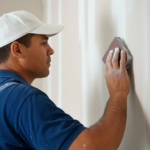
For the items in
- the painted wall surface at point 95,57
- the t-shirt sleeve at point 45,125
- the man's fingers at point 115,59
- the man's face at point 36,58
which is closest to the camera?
the t-shirt sleeve at point 45,125

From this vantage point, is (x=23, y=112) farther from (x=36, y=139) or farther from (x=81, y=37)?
(x=81, y=37)

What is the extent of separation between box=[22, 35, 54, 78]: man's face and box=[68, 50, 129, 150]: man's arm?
37 cm

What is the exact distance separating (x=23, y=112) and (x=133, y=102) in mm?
521

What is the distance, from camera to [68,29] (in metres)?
1.66

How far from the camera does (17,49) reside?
42.8 inches

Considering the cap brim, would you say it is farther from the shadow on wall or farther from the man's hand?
the shadow on wall

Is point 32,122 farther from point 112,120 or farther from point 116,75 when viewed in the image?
point 116,75

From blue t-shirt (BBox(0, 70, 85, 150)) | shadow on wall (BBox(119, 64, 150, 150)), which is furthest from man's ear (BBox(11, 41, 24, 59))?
shadow on wall (BBox(119, 64, 150, 150))

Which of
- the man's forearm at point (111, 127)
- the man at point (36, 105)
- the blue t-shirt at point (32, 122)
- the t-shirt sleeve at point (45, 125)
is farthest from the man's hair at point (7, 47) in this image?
the man's forearm at point (111, 127)

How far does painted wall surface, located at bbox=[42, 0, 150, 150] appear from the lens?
88 centimetres

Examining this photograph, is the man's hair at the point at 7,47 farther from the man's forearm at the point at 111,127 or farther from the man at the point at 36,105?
the man's forearm at the point at 111,127

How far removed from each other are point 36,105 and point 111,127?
12.2 inches

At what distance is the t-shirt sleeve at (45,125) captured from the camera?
0.72 metres

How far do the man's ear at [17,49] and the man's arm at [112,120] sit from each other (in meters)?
0.47
